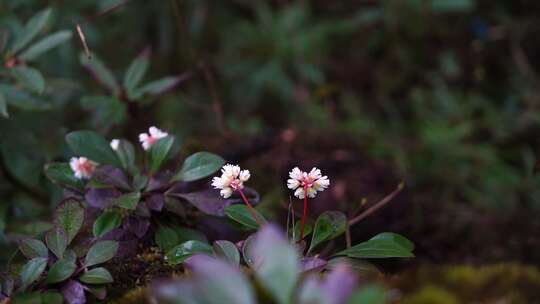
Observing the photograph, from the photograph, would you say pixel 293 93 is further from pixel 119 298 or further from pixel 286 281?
pixel 286 281

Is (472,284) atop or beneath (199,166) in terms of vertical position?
beneath

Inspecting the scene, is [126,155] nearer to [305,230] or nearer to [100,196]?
[100,196]

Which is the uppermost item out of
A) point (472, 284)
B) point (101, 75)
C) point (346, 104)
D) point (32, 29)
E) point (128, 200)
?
point (32, 29)

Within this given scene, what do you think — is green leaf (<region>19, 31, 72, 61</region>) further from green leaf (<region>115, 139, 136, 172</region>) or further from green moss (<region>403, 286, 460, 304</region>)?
green moss (<region>403, 286, 460, 304</region>)

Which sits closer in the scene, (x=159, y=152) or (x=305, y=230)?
(x=305, y=230)

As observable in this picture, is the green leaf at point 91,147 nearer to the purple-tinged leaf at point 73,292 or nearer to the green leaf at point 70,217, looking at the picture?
the green leaf at point 70,217

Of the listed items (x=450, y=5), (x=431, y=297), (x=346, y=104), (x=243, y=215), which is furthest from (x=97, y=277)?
(x=450, y=5)

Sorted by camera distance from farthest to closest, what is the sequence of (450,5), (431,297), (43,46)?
(450,5), (43,46), (431,297)

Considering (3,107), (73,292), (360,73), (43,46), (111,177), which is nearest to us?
(73,292)

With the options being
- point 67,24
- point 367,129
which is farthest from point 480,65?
point 67,24

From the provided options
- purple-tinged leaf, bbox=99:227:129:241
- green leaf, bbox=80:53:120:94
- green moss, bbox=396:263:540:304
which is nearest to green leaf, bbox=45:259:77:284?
purple-tinged leaf, bbox=99:227:129:241
